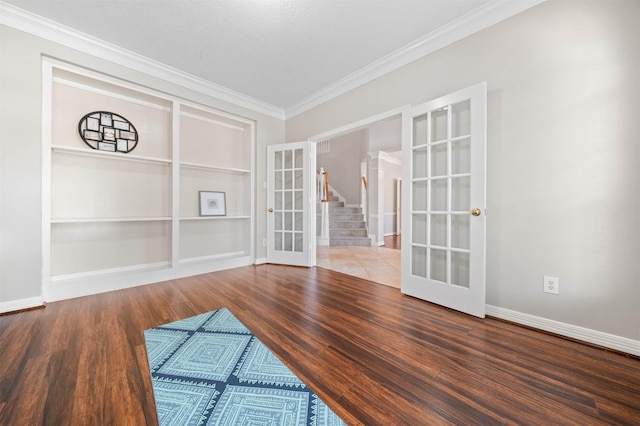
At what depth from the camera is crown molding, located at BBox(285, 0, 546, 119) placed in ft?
6.36

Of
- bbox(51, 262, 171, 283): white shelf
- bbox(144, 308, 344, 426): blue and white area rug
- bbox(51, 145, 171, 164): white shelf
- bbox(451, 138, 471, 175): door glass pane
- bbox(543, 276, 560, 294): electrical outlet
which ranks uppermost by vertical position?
bbox(51, 145, 171, 164): white shelf

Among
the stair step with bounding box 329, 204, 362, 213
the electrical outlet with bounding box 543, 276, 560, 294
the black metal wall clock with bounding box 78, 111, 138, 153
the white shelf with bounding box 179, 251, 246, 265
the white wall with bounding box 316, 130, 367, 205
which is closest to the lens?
the electrical outlet with bounding box 543, 276, 560, 294

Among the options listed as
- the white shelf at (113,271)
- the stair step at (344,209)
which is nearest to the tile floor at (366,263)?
the stair step at (344,209)

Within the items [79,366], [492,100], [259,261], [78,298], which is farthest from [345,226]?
[79,366]

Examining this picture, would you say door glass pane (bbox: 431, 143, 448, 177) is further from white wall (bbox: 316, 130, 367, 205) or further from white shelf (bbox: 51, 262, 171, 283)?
white wall (bbox: 316, 130, 367, 205)

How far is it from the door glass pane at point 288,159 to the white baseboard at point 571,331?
10.2 feet

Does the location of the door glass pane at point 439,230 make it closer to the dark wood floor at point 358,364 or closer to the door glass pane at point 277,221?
→ the dark wood floor at point 358,364

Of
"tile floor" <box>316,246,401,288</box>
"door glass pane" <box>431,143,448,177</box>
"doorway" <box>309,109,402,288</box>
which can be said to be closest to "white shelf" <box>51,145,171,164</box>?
"doorway" <box>309,109,402,288</box>

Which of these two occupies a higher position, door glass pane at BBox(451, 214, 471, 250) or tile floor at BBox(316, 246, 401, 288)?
door glass pane at BBox(451, 214, 471, 250)

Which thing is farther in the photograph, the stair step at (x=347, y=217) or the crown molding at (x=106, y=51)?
the stair step at (x=347, y=217)

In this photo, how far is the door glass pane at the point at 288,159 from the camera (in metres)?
3.93

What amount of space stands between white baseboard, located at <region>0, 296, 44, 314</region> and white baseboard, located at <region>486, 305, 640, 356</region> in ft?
13.0

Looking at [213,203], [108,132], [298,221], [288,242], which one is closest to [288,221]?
[298,221]

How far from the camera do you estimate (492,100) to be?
2031mm
